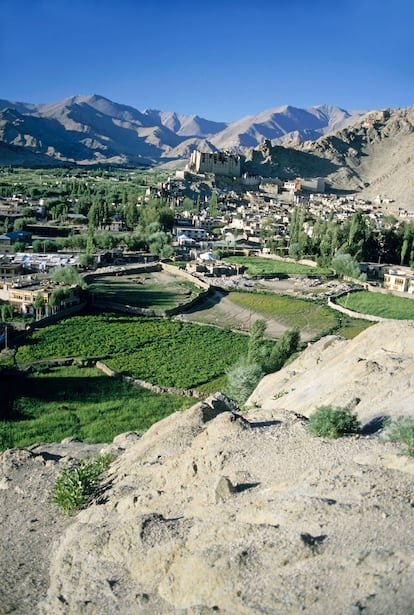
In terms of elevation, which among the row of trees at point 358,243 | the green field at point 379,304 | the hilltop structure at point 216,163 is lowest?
the green field at point 379,304

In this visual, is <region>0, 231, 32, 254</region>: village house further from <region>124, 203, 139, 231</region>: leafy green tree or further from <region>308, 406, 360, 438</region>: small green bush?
<region>308, 406, 360, 438</region>: small green bush

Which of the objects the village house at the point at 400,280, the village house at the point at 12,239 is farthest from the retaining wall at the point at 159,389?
the village house at the point at 12,239

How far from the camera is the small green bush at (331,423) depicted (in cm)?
1142

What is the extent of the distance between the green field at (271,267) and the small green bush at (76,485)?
46.3m

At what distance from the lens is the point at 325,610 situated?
6.79 metres

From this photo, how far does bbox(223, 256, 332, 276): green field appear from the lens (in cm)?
6072

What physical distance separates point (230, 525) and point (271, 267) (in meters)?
55.8

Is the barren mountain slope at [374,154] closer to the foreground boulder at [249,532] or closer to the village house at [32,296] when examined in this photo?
the village house at [32,296]

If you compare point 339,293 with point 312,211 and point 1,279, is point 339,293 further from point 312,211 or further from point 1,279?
point 312,211

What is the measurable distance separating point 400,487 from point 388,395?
511 centimetres

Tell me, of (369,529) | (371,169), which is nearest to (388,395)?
(369,529)

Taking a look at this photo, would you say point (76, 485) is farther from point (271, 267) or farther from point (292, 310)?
point (271, 267)

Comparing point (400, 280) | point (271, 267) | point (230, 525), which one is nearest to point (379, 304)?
point (400, 280)

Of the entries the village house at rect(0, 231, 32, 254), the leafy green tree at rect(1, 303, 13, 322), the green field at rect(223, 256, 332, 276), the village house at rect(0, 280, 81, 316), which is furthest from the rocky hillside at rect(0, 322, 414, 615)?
the village house at rect(0, 231, 32, 254)
